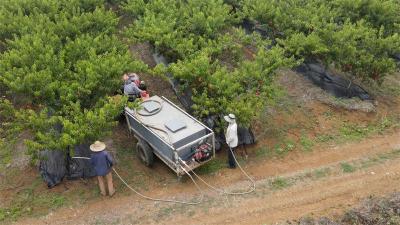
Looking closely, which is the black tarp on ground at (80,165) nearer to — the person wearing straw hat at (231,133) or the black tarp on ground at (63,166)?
the black tarp on ground at (63,166)

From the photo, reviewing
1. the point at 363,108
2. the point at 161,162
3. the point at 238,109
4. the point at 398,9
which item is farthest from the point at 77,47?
the point at 398,9

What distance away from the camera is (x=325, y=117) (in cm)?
1598

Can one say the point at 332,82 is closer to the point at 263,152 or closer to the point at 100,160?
the point at 263,152

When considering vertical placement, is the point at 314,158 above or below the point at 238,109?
→ below

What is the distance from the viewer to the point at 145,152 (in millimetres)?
13188

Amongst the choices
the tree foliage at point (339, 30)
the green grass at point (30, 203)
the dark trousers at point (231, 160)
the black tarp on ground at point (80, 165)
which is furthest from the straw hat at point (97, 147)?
the tree foliage at point (339, 30)

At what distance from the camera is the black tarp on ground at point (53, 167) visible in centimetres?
1277

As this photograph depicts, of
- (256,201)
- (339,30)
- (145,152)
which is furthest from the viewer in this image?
(339,30)

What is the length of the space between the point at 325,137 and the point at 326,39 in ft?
12.6

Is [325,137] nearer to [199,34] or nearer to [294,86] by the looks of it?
[294,86]

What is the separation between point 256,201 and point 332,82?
712 cm

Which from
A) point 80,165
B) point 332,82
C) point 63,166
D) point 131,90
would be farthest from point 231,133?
point 332,82

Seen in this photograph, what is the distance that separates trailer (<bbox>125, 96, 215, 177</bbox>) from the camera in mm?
12219

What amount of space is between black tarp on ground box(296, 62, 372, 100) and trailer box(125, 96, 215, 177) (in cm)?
665
